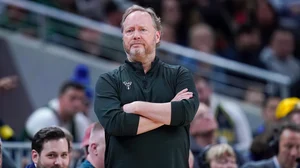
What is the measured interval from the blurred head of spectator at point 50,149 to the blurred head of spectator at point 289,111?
3244 millimetres

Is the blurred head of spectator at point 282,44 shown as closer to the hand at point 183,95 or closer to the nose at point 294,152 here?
the nose at point 294,152

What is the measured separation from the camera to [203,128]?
29.0 ft

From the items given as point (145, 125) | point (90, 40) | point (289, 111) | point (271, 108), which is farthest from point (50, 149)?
point (90, 40)

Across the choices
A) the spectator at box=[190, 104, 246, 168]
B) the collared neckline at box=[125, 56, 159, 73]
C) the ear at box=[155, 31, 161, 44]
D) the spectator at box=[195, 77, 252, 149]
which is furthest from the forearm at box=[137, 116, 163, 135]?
the spectator at box=[195, 77, 252, 149]

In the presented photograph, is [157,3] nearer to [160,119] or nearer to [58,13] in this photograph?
[58,13]

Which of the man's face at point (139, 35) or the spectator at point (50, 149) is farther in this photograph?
the spectator at point (50, 149)

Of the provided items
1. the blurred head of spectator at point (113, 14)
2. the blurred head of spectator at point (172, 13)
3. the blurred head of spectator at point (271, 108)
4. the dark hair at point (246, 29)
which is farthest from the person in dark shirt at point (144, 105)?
the blurred head of spectator at point (113, 14)

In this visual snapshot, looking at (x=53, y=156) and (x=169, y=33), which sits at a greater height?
(x=169, y=33)

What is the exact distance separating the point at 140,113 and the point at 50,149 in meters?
1.03

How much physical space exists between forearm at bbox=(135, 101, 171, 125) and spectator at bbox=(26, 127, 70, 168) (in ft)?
3.28

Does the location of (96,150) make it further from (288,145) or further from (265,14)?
(265,14)

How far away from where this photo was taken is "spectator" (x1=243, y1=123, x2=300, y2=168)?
782cm

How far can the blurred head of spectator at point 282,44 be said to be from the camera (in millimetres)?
12875

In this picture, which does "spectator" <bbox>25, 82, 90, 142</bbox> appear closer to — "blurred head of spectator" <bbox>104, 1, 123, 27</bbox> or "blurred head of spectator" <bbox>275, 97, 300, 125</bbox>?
"blurred head of spectator" <bbox>275, 97, 300, 125</bbox>
